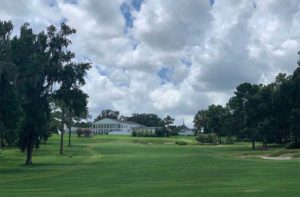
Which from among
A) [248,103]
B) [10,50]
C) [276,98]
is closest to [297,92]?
[276,98]

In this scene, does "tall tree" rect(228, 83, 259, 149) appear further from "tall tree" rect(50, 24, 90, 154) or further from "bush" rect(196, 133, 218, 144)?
"tall tree" rect(50, 24, 90, 154)

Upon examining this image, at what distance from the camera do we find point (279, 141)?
111500 millimetres

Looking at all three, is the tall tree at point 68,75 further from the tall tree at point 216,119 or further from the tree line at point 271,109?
the tall tree at point 216,119

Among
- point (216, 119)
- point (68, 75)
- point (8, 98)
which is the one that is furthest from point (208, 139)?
point (8, 98)

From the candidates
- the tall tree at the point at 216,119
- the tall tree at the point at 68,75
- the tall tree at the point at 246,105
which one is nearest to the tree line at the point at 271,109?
the tall tree at the point at 246,105

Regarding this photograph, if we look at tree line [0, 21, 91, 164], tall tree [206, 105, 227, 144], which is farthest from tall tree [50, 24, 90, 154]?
tall tree [206, 105, 227, 144]

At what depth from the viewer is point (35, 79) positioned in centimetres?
5409

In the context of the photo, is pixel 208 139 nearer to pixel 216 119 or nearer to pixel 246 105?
pixel 216 119

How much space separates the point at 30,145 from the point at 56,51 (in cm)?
1041

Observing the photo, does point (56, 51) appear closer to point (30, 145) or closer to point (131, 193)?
point (30, 145)

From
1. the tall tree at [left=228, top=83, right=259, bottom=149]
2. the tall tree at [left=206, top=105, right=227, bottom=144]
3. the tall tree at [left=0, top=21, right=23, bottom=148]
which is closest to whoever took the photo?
the tall tree at [left=0, top=21, right=23, bottom=148]

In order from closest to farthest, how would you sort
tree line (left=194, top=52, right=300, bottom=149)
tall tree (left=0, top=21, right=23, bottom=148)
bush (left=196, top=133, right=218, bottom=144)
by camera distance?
1. tall tree (left=0, top=21, right=23, bottom=148)
2. tree line (left=194, top=52, right=300, bottom=149)
3. bush (left=196, top=133, right=218, bottom=144)

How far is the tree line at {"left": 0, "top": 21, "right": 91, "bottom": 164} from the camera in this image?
158 ft

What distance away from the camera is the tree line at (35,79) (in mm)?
48125
